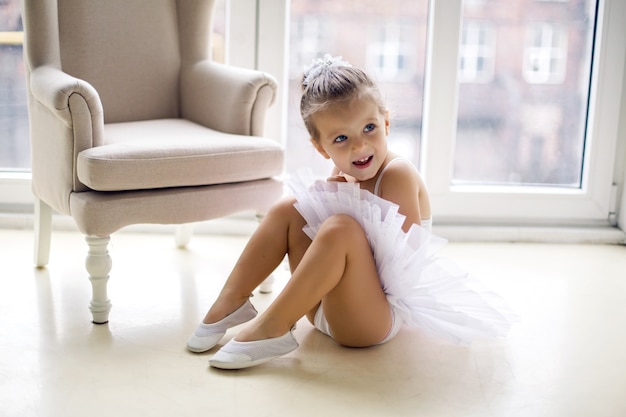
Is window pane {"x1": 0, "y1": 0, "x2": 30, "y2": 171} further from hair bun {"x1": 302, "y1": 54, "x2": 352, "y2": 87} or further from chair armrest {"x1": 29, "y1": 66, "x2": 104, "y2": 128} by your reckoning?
hair bun {"x1": 302, "y1": 54, "x2": 352, "y2": 87}

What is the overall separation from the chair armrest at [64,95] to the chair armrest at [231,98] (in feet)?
1.44

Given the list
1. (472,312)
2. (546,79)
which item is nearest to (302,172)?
(472,312)

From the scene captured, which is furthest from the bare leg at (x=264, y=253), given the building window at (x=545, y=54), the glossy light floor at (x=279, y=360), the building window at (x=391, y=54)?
the building window at (x=545, y=54)

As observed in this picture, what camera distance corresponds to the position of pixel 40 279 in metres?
2.36

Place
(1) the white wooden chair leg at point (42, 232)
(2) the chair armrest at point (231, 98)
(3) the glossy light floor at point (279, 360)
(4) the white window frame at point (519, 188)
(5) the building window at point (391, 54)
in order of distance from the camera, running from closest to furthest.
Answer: (3) the glossy light floor at point (279, 360)
(2) the chair armrest at point (231, 98)
(1) the white wooden chair leg at point (42, 232)
(4) the white window frame at point (519, 188)
(5) the building window at point (391, 54)

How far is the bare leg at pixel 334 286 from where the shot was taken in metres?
1.69

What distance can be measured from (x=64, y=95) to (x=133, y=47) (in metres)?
0.60

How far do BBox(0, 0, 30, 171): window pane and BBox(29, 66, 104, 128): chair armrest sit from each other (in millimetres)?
1036

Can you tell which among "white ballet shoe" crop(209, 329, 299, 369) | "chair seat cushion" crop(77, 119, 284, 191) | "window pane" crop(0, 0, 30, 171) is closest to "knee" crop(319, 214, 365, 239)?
"white ballet shoe" crop(209, 329, 299, 369)

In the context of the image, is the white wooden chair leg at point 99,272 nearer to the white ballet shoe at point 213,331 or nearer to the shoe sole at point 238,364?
the white ballet shoe at point 213,331

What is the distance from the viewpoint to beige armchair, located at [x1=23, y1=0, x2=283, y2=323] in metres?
1.96

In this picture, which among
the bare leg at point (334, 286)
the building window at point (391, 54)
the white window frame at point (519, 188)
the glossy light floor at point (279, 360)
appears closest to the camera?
the glossy light floor at point (279, 360)

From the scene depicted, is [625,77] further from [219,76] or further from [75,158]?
[75,158]

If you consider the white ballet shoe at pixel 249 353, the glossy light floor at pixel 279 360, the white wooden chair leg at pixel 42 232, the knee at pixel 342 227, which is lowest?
the glossy light floor at pixel 279 360
